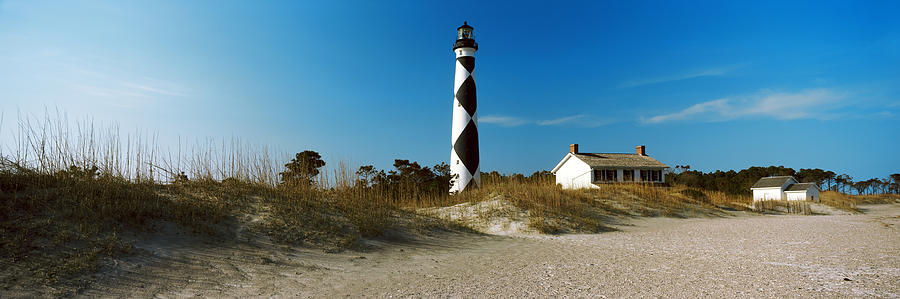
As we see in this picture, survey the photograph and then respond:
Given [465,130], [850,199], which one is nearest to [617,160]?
[850,199]

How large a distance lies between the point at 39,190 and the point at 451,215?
7.52 metres

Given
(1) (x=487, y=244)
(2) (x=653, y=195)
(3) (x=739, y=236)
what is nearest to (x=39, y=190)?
(1) (x=487, y=244)

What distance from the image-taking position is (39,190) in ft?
19.5

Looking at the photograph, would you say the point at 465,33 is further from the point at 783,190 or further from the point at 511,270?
the point at 783,190

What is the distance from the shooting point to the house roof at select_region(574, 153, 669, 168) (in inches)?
1117

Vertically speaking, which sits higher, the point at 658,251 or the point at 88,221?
the point at 88,221

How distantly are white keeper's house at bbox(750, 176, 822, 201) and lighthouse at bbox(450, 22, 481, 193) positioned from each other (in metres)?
19.8

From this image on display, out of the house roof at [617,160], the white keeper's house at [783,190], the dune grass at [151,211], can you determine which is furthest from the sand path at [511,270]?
the white keeper's house at [783,190]

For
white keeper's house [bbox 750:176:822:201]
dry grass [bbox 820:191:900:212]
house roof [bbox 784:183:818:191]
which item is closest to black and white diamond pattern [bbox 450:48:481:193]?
dry grass [bbox 820:191:900:212]

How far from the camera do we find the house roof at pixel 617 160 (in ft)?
93.1

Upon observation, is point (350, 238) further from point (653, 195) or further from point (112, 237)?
point (653, 195)

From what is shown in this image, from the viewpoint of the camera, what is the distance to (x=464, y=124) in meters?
17.6

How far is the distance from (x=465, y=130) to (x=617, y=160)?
15.4m

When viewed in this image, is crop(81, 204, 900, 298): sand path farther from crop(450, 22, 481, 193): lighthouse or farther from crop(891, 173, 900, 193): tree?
crop(891, 173, 900, 193): tree
